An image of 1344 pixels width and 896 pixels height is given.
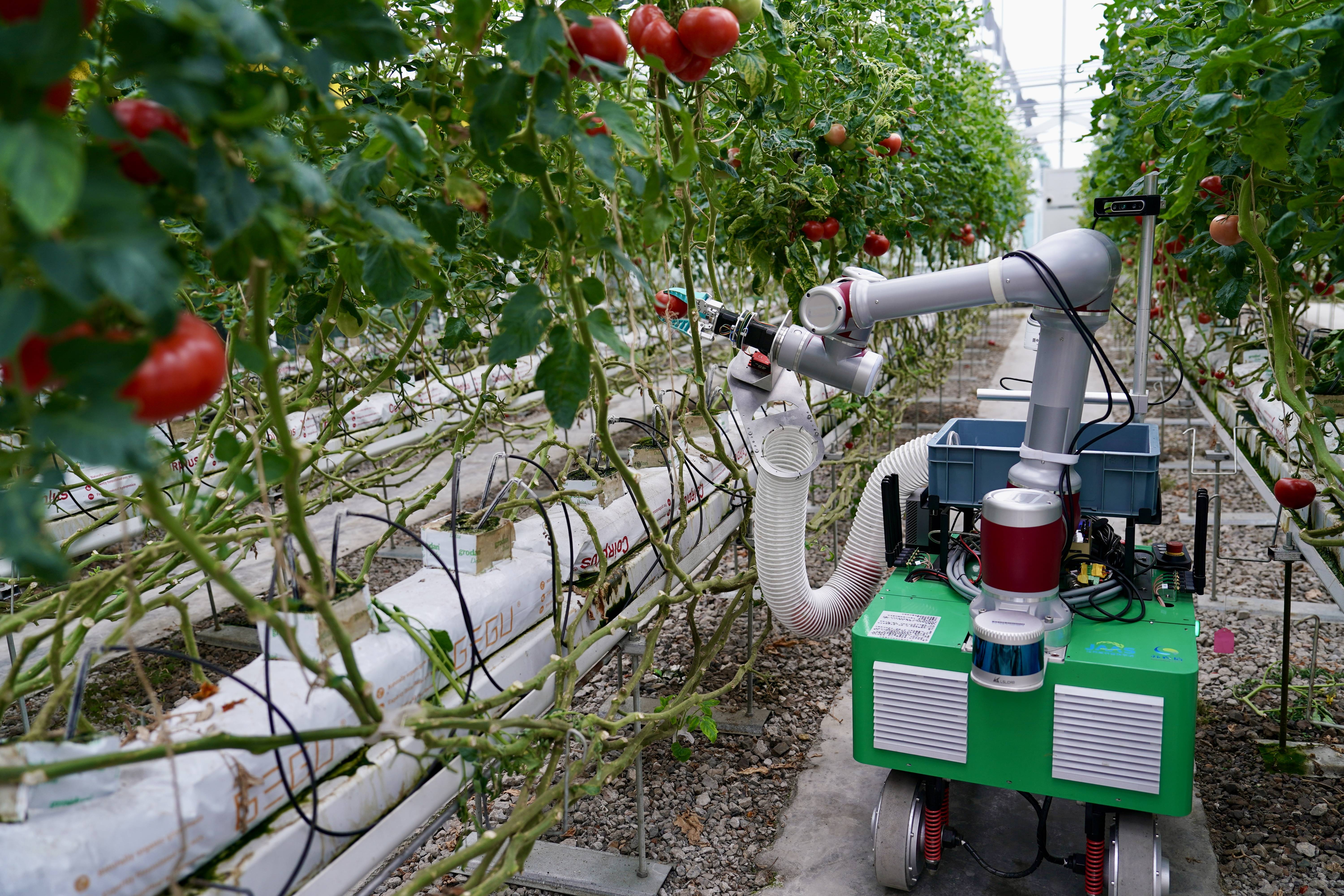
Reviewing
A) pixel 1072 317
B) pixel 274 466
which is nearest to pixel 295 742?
pixel 274 466

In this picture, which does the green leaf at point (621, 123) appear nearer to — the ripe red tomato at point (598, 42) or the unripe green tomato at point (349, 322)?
the ripe red tomato at point (598, 42)

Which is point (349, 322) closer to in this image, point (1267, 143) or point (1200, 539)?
point (1267, 143)

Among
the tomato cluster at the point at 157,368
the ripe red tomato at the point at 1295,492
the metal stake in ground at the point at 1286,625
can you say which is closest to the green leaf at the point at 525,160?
the tomato cluster at the point at 157,368

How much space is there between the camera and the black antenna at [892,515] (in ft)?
8.23

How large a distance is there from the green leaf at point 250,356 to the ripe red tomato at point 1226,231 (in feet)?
7.83

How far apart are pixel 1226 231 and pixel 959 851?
5.83 ft

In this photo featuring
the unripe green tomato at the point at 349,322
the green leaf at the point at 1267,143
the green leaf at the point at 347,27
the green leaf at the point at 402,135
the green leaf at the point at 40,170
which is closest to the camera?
the green leaf at the point at 40,170

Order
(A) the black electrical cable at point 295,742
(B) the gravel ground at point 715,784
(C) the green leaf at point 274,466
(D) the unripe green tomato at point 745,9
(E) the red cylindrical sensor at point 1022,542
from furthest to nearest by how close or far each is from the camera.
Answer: (B) the gravel ground at point 715,784
(E) the red cylindrical sensor at point 1022,542
(D) the unripe green tomato at point 745,9
(A) the black electrical cable at point 295,742
(C) the green leaf at point 274,466

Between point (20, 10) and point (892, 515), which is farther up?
point (20, 10)

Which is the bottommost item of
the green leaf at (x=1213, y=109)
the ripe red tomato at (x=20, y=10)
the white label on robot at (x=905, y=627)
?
the white label on robot at (x=905, y=627)

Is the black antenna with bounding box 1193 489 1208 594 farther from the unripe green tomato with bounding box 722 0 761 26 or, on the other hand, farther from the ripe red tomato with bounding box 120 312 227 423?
the ripe red tomato with bounding box 120 312 227 423

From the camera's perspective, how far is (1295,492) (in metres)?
2.88

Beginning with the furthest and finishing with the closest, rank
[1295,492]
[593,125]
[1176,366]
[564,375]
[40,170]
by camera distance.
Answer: [1176,366]
[1295,492]
[593,125]
[564,375]
[40,170]

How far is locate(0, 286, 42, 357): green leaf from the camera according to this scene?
23.9 inches
